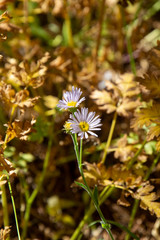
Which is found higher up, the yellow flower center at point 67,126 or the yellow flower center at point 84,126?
the yellow flower center at point 67,126

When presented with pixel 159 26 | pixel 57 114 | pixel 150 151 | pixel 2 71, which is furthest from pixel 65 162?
pixel 159 26

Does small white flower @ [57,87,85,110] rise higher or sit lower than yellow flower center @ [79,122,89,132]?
higher

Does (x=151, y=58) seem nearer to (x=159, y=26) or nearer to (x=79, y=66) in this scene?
(x=79, y=66)

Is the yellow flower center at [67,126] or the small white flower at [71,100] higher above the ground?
the small white flower at [71,100]

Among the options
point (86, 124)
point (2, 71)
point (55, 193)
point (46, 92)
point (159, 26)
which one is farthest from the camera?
point (159, 26)

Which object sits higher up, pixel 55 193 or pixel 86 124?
pixel 86 124

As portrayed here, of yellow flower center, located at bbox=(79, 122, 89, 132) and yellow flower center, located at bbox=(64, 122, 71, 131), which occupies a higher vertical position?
yellow flower center, located at bbox=(64, 122, 71, 131)

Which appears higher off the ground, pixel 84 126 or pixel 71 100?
pixel 71 100

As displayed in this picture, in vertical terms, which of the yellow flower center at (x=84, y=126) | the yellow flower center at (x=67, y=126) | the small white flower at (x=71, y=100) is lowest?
the yellow flower center at (x=84, y=126)

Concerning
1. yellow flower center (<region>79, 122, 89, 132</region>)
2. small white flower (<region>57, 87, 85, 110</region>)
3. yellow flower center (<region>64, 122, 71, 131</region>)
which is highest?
small white flower (<region>57, 87, 85, 110</region>)

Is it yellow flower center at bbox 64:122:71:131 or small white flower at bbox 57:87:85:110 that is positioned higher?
small white flower at bbox 57:87:85:110

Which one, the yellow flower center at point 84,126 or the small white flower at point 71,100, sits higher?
the small white flower at point 71,100
